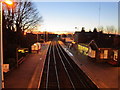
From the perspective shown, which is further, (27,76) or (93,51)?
(93,51)

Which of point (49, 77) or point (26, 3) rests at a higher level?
point (26, 3)

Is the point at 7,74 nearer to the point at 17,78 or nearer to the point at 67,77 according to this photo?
the point at 17,78

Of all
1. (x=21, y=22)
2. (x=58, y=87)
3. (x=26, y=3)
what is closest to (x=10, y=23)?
(x=21, y=22)

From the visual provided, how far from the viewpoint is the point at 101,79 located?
1280cm

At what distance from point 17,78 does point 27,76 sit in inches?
39.0

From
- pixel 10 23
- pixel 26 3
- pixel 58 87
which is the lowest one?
pixel 58 87

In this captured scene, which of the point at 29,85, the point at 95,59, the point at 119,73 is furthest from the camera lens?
the point at 95,59

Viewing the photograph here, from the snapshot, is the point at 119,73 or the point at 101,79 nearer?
the point at 101,79

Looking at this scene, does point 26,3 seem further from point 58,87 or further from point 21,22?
point 58,87

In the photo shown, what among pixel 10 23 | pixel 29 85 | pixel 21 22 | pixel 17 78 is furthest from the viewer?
pixel 21 22

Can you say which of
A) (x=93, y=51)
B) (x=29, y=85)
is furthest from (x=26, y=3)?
(x=29, y=85)

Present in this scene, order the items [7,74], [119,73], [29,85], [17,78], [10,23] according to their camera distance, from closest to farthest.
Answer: [29,85] → [17,78] → [7,74] → [119,73] → [10,23]

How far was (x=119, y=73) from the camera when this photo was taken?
14891 millimetres

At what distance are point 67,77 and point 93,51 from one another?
27.4 feet
